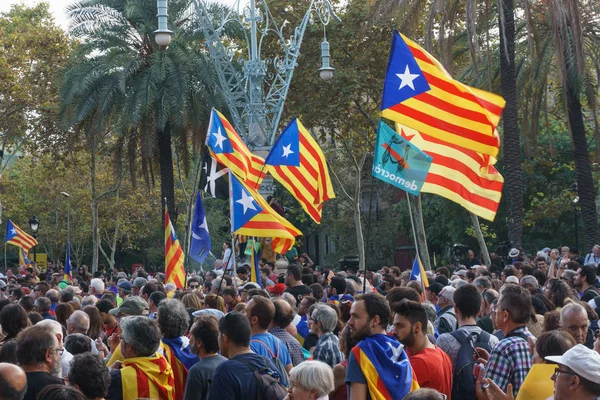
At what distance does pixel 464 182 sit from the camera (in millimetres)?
9859

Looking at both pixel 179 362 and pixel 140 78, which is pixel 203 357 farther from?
pixel 140 78

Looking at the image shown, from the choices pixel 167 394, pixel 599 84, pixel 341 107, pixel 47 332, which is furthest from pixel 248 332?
pixel 341 107

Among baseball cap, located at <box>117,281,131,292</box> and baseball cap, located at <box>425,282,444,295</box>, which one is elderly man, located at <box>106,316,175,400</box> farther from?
baseball cap, located at <box>117,281,131,292</box>

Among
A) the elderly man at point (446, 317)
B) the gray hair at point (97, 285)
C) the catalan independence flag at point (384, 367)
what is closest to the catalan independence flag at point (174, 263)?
the gray hair at point (97, 285)

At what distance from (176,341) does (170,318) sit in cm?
20

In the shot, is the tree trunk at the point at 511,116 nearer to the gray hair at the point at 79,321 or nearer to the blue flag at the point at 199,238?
the blue flag at the point at 199,238

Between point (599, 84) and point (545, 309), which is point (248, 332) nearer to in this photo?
point (545, 309)

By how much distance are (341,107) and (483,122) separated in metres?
21.9

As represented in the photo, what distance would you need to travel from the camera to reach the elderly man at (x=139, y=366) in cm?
629

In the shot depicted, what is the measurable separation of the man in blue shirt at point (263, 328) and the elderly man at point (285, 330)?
35 cm

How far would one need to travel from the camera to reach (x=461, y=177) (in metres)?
9.84

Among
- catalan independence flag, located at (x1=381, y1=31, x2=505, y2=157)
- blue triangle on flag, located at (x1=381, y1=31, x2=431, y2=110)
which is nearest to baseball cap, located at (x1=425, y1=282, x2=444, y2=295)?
catalan independence flag, located at (x1=381, y1=31, x2=505, y2=157)

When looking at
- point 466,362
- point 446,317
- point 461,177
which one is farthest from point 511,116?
point 466,362

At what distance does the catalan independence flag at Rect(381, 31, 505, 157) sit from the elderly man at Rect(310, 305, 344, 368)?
277cm
